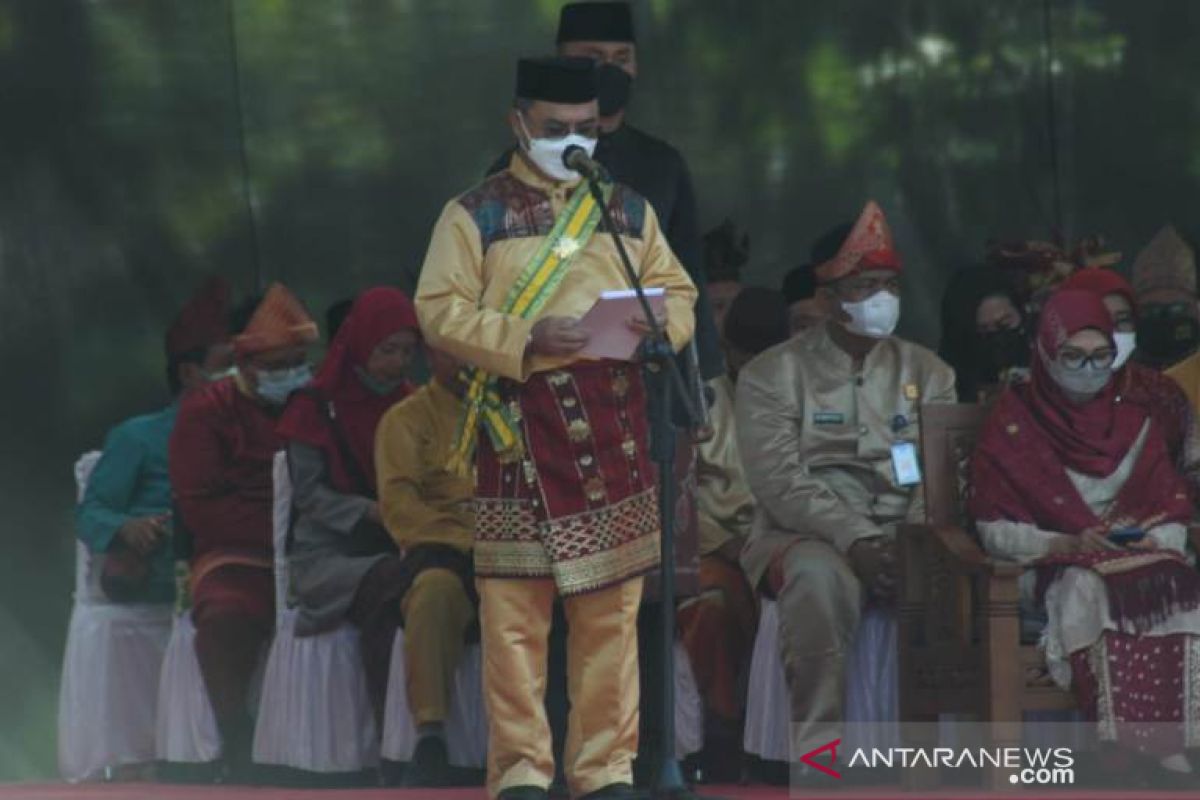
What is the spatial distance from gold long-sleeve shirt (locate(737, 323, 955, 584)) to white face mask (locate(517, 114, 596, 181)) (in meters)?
1.86

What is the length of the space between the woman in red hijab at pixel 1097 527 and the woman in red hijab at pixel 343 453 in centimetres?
183

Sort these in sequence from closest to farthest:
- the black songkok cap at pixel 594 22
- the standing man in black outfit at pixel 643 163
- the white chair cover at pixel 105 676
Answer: the standing man in black outfit at pixel 643 163 < the black songkok cap at pixel 594 22 < the white chair cover at pixel 105 676

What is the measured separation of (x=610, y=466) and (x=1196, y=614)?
1.88 m

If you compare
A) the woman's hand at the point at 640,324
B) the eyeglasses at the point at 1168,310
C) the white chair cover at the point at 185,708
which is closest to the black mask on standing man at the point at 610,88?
the woman's hand at the point at 640,324

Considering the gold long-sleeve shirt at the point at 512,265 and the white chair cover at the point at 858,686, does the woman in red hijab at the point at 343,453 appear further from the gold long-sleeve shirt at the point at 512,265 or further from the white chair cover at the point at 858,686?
the gold long-sleeve shirt at the point at 512,265

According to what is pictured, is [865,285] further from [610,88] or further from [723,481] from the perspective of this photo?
[610,88]

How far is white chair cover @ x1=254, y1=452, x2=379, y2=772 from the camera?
1166 cm

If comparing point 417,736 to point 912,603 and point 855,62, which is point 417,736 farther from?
point 855,62

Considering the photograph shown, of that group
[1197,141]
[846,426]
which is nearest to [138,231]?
[846,426]

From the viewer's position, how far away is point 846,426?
1141 cm

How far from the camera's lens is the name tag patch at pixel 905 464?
11.3m

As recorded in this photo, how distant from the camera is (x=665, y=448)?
9.33 m

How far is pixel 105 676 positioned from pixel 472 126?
6.73 feet
